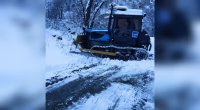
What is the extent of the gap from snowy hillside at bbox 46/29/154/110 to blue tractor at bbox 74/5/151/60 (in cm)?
9

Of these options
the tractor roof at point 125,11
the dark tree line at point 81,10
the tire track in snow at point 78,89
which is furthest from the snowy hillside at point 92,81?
the tractor roof at point 125,11

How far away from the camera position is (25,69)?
2561 mm

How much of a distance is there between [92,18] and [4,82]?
0.86 m

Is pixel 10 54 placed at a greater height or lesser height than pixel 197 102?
greater

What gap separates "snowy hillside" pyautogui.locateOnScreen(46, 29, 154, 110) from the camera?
2658mm

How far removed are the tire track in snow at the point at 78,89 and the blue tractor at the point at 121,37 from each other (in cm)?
22

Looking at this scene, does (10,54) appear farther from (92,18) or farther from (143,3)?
(143,3)

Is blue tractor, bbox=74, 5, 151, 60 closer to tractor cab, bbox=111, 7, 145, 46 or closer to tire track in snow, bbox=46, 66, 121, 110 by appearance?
tractor cab, bbox=111, 7, 145, 46

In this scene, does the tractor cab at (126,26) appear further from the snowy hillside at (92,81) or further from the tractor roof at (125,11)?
the snowy hillside at (92,81)

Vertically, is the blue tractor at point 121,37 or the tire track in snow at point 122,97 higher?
the blue tractor at point 121,37

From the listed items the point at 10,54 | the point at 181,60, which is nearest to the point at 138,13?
the point at 181,60

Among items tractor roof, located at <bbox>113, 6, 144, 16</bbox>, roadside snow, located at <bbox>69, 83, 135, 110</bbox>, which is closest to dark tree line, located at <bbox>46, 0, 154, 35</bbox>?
tractor roof, located at <bbox>113, 6, 144, 16</bbox>

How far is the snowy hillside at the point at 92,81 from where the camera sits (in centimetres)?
266

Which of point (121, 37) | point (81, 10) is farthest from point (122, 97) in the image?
point (81, 10)
